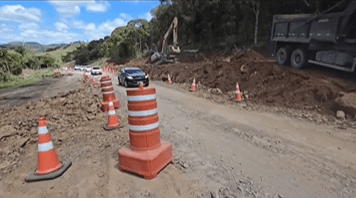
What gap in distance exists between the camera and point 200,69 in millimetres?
14734

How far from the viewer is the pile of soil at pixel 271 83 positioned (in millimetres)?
7587

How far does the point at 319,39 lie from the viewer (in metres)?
9.51

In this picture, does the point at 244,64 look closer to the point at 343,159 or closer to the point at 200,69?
the point at 200,69

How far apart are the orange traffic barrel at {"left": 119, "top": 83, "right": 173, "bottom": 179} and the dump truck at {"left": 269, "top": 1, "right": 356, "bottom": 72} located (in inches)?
336

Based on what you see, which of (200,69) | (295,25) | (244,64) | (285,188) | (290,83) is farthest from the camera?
(200,69)

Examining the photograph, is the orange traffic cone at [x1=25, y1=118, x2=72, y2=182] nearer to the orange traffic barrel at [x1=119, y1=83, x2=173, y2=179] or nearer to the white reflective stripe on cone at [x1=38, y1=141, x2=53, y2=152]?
the white reflective stripe on cone at [x1=38, y1=141, x2=53, y2=152]

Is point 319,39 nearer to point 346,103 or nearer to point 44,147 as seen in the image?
point 346,103

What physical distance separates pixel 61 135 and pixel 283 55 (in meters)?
12.1

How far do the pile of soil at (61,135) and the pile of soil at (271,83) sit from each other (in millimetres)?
6171

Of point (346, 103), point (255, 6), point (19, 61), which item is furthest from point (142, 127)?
point (19, 61)

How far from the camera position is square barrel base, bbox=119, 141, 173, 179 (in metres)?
3.21

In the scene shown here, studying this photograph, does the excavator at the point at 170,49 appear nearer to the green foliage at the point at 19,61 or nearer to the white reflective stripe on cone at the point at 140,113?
the white reflective stripe on cone at the point at 140,113

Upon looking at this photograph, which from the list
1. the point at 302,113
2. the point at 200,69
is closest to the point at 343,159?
the point at 302,113

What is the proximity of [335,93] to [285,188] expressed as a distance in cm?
595
